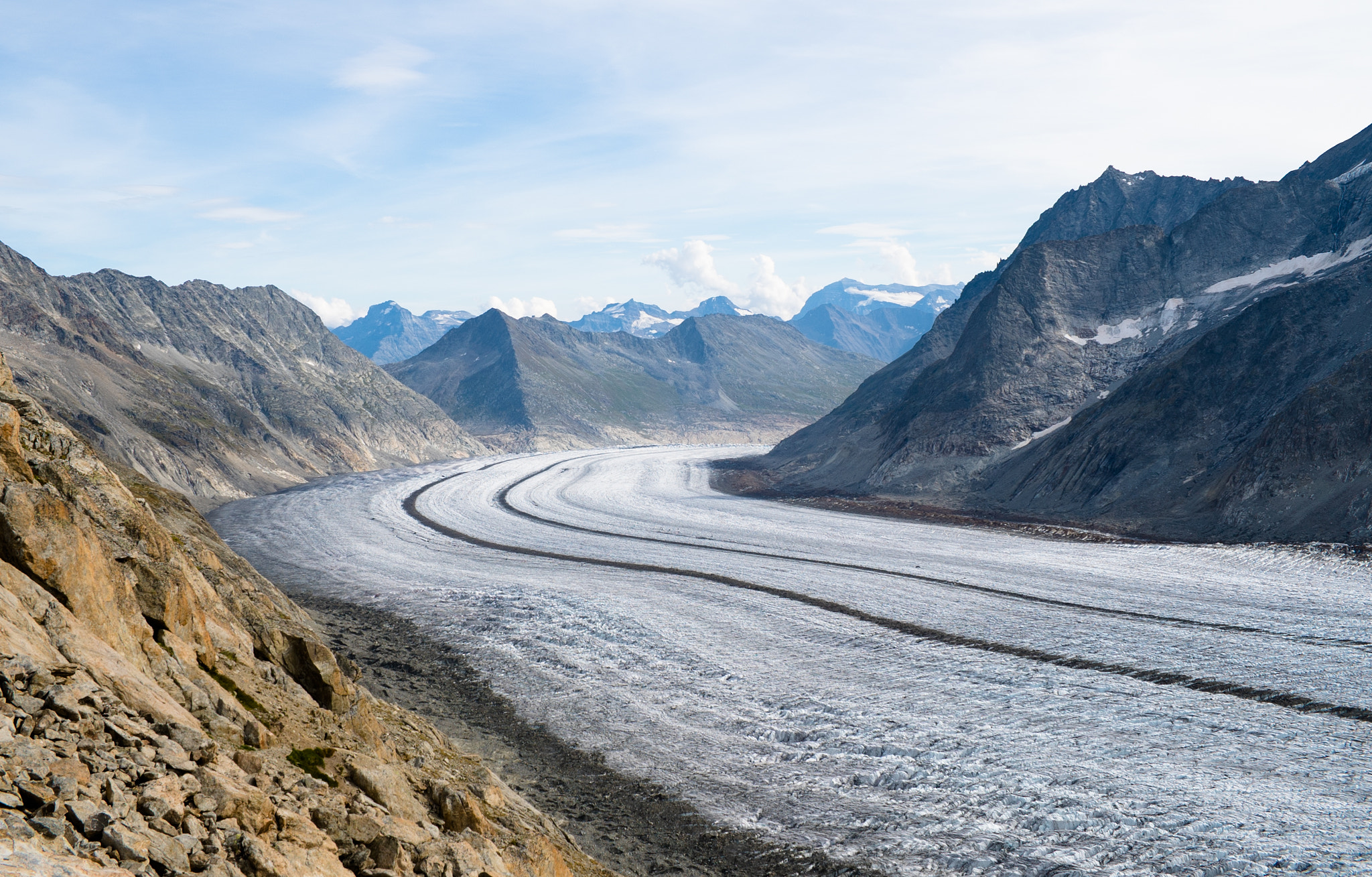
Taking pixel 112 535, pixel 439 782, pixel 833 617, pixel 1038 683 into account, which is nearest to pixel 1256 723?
pixel 1038 683

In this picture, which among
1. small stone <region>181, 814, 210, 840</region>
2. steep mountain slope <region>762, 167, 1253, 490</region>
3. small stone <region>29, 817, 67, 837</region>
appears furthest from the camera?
steep mountain slope <region>762, 167, 1253, 490</region>

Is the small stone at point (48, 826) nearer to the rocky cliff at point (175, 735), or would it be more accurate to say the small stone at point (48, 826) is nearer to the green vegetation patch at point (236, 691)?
the rocky cliff at point (175, 735)

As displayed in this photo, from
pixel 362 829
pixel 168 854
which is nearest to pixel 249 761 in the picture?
pixel 362 829

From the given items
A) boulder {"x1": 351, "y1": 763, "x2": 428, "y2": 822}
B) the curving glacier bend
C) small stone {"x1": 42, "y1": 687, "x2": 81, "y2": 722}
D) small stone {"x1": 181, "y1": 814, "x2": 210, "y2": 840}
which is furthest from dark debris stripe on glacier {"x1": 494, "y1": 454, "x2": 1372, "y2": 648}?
small stone {"x1": 42, "y1": 687, "x2": 81, "y2": 722}

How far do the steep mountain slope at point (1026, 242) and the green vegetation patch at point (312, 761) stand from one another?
278 feet

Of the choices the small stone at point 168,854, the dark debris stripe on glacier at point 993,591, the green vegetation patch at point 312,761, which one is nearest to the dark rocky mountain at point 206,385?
the dark debris stripe on glacier at point 993,591

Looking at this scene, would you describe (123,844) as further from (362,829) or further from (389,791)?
(389,791)

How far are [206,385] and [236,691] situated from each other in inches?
3817

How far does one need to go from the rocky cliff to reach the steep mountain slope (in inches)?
3235

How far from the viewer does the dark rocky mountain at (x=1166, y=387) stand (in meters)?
44.6

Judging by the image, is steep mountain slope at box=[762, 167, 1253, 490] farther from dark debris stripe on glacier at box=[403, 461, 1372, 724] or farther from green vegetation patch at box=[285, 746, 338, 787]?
green vegetation patch at box=[285, 746, 338, 787]

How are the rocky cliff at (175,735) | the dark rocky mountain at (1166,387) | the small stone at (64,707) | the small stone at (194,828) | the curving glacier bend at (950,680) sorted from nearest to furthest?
1. the rocky cliff at (175,735)
2. the small stone at (194,828)
3. the small stone at (64,707)
4. the curving glacier bend at (950,680)
5. the dark rocky mountain at (1166,387)

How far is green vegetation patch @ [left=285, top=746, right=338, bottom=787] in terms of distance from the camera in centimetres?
1084

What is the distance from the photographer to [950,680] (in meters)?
22.4
